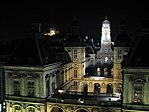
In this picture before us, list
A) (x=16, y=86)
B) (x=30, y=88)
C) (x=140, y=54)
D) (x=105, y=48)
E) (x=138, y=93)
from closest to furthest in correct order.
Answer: (x=138, y=93) → (x=140, y=54) → (x=30, y=88) → (x=16, y=86) → (x=105, y=48)

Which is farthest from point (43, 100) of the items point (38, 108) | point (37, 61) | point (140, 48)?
point (140, 48)

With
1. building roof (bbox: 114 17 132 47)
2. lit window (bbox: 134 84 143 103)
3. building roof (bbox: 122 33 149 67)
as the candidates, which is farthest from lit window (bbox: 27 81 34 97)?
building roof (bbox: 114 17 132 47)

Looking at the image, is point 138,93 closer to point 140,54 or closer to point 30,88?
point 140,54

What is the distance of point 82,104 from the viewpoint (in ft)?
139

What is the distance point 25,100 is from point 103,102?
1546 centimetres

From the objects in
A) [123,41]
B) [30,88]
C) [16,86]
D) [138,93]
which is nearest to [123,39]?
[123,41]

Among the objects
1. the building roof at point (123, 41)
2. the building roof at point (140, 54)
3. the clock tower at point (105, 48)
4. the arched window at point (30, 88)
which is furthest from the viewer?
the clock tower at point (105, 48)

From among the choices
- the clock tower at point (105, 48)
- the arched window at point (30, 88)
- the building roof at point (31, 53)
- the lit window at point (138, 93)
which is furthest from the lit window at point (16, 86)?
the clock tower at point (105, 48)

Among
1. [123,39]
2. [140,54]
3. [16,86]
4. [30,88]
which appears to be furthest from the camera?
[123,39]

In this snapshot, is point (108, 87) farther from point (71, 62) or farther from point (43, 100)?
point (43, 100)

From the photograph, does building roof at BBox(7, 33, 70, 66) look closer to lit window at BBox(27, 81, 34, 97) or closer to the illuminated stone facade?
the illuminated stone facade

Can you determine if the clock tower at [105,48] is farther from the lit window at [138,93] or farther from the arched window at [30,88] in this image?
the lit window at [138,93]

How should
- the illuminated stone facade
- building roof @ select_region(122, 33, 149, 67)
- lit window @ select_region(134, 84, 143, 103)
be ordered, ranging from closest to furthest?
A: lit window @ select_region(134, 84, 143, 103) < building roof @ select_region(122, 33, 149, 67) < the illuminated stone facade

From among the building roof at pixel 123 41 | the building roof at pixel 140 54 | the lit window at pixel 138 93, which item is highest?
the building roof at pixel 123 41
